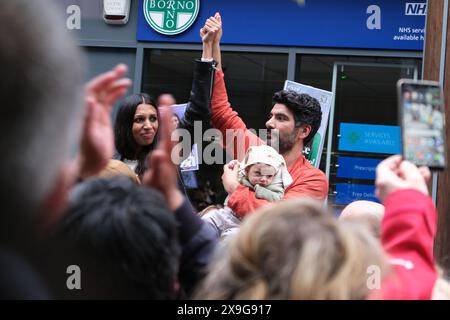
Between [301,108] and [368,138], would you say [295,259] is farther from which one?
[368,138]

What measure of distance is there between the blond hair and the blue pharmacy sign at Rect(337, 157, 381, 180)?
5.24 meters

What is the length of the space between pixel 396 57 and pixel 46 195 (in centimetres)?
598

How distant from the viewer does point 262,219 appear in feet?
4.38

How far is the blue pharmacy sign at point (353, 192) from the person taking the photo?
21.4 ft

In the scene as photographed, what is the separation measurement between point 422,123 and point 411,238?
27cm

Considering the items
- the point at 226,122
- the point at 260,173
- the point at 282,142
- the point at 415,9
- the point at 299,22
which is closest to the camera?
the point at 260,173

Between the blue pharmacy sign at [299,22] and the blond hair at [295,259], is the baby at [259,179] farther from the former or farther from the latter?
the blue pharmacy sign at [299,22]

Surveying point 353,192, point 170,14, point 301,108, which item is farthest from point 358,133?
point 301,108

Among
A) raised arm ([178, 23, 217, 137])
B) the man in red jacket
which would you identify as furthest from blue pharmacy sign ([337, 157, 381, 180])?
raised arm ([178, 23, 217, 137])

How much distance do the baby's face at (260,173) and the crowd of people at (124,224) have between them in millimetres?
1536

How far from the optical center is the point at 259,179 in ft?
10.5
